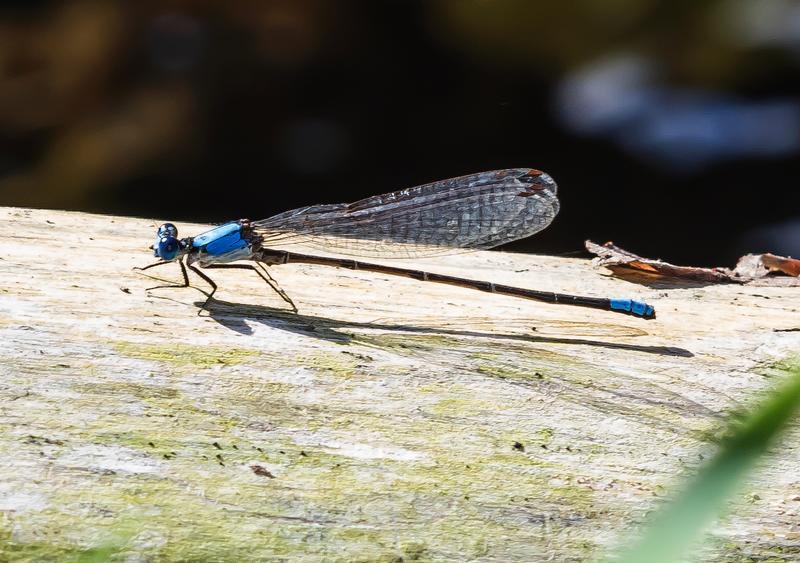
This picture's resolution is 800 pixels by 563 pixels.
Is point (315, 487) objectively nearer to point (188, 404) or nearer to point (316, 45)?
point (188, 404)

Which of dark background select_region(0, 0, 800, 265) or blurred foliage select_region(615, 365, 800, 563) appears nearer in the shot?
blurred foliage select_region(615, 365, 800, 563)

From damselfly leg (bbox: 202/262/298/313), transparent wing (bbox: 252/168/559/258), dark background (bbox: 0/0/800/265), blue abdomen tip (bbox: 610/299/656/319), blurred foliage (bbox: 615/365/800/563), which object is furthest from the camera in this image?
dark background (bbox: 0/0/800/265)

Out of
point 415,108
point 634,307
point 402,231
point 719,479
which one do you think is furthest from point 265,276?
point 415,108

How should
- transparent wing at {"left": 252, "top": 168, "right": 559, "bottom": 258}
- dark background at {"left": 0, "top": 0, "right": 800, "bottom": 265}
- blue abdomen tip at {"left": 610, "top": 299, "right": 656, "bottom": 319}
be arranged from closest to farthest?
blue abdomen tip at {"left": 610, "top": 299, "right": 656, "bottom": 319}, transparent wing at {"left": 252, "top": 168, "right": 559, "bottom": 258}, dark background at {"left": 0, "top": 0, "right": 800, "bottom": 265}

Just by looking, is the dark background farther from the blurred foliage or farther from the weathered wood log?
the blurred foliage

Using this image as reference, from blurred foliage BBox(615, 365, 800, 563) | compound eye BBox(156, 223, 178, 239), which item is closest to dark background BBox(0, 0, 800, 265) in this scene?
compound eye BBox(156, 223, 178, 239)

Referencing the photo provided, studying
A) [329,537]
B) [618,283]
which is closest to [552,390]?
[329,537]

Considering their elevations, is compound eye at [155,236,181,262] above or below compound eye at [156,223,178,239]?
below

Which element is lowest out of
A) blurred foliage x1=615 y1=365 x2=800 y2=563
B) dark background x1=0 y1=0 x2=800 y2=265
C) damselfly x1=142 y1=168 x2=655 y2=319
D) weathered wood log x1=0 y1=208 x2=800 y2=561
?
weathered wood log x1=0 y1=208 x2=800 y2=561
